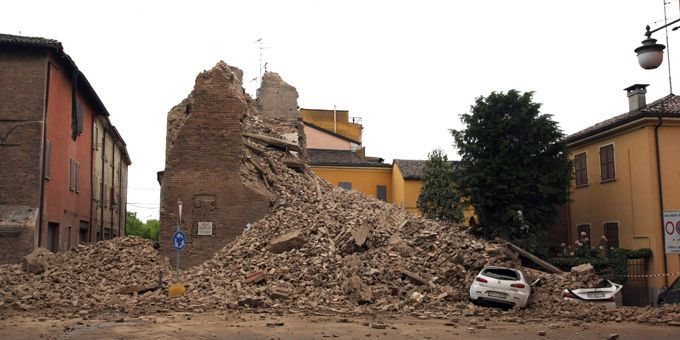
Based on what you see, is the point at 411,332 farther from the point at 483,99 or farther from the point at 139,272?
the point at 483,99

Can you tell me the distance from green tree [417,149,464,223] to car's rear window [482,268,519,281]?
1933 centimetres

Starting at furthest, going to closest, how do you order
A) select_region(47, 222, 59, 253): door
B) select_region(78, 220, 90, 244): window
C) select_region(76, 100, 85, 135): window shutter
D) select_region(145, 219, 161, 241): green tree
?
select_region(145, 219, 161, 241): green tree, select_region(78, 220, 90, 244): window, select_region(76, 100, 85, 135): window shutter, select_region(47, 222, 59, 253): door

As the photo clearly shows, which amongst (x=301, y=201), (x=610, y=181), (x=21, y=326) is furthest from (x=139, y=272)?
(x=610, y=181)

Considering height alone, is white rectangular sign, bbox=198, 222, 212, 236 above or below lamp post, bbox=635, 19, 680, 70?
below

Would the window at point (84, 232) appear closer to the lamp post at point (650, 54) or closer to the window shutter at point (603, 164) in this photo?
the window shutter at point (603, 164)

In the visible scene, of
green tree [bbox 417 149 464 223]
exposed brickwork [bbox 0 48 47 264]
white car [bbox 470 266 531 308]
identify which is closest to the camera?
white car [bbox 470 266 531 308]

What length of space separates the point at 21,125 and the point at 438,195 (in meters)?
22.7

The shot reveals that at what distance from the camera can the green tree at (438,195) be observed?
119 feet

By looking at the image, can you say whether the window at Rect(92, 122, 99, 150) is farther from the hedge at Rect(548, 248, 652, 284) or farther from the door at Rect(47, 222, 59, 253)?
the hedge at Rect(548, 248, 652, 284)

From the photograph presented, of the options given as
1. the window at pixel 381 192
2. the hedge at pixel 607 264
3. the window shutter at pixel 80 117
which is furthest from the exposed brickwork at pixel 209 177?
the window at pixel 381 192

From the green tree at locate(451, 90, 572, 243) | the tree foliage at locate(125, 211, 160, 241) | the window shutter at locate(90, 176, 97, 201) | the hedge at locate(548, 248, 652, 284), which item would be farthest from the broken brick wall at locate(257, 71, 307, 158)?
the tree foliage at locate(125, 211, 160, 241)

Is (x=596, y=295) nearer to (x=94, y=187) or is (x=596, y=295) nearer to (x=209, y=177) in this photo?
(x=209, y=177)

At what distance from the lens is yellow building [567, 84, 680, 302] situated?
84.0ft

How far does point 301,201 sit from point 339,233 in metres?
2.60
